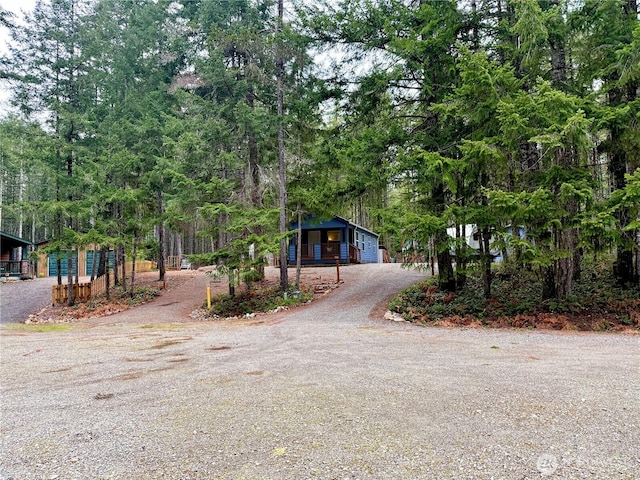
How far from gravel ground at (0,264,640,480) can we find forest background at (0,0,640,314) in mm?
3148

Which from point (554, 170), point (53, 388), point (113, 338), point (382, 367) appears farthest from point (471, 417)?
point (113, 338)

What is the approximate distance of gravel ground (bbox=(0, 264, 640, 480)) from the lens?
2369mm

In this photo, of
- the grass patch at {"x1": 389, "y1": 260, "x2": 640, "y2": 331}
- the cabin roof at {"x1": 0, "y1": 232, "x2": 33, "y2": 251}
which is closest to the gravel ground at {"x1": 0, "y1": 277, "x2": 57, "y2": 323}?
the cabin roof at {"x1": 0, "y1": 232, "x2": 33, "y2": 251}

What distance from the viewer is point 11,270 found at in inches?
956

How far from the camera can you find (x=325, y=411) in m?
3.26

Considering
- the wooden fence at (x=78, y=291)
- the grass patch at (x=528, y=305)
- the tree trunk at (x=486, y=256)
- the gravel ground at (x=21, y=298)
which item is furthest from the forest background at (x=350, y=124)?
the gravel ground at (x=21, y=298)

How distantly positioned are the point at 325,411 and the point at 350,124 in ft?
34.8

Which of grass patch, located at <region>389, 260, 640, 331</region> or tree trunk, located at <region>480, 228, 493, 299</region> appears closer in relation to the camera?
grass patch, located at <region>389, 260, 640, 331</region>

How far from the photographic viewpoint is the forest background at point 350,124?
7.88 metres

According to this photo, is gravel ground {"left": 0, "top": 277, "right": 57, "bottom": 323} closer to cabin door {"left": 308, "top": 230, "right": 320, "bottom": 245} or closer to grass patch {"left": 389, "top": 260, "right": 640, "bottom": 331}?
grass patch {"left": 389, "top": 260, "right": 640, "bottom": 331}

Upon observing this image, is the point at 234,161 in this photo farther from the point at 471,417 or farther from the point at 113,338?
the point at 471,417

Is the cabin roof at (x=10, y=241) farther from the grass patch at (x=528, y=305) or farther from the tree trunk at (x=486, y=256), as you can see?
the tree trunk at (x=486, y=256)

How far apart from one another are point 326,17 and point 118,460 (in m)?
11.7

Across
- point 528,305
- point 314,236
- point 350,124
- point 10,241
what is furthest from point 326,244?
point 10,241
